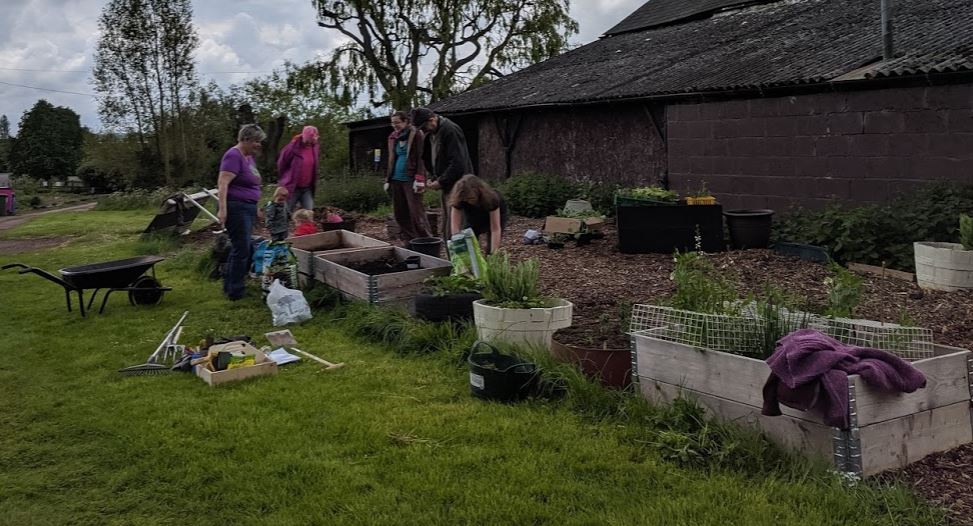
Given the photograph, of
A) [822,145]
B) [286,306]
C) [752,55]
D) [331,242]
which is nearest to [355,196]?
[331,242]

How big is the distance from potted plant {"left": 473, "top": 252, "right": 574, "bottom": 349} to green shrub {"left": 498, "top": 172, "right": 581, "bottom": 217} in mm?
9607

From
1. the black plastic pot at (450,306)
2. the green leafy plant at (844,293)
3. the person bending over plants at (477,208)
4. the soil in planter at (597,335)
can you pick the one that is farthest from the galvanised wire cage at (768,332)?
the person bending over plants at (477,208)

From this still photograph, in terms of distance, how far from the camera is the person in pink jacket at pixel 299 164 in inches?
406

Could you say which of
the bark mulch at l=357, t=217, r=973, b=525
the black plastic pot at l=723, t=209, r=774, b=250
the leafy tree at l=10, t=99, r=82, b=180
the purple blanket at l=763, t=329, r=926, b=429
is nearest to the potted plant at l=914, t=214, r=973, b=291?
the bark mulch at l=357, t=217, r=973, b=525

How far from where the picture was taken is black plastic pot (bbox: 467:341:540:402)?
500 cm

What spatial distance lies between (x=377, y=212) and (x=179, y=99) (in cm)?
1389

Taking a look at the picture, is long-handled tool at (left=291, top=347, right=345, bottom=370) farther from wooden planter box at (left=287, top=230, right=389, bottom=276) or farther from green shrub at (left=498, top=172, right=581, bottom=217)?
green shrub at (left=498, top=172, right=581, bottom=217)

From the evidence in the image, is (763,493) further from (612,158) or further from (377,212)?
(377,212)

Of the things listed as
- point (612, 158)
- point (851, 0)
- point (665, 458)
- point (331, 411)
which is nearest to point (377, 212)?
point (612, 158)

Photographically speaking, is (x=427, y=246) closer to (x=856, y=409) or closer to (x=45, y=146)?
(x=856, y=409)

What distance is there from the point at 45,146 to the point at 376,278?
158 feet

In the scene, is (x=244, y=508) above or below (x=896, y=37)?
below

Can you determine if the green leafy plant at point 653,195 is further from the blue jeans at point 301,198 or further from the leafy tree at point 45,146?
the leafy tree at point 45,146

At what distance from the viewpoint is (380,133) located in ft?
88.7
